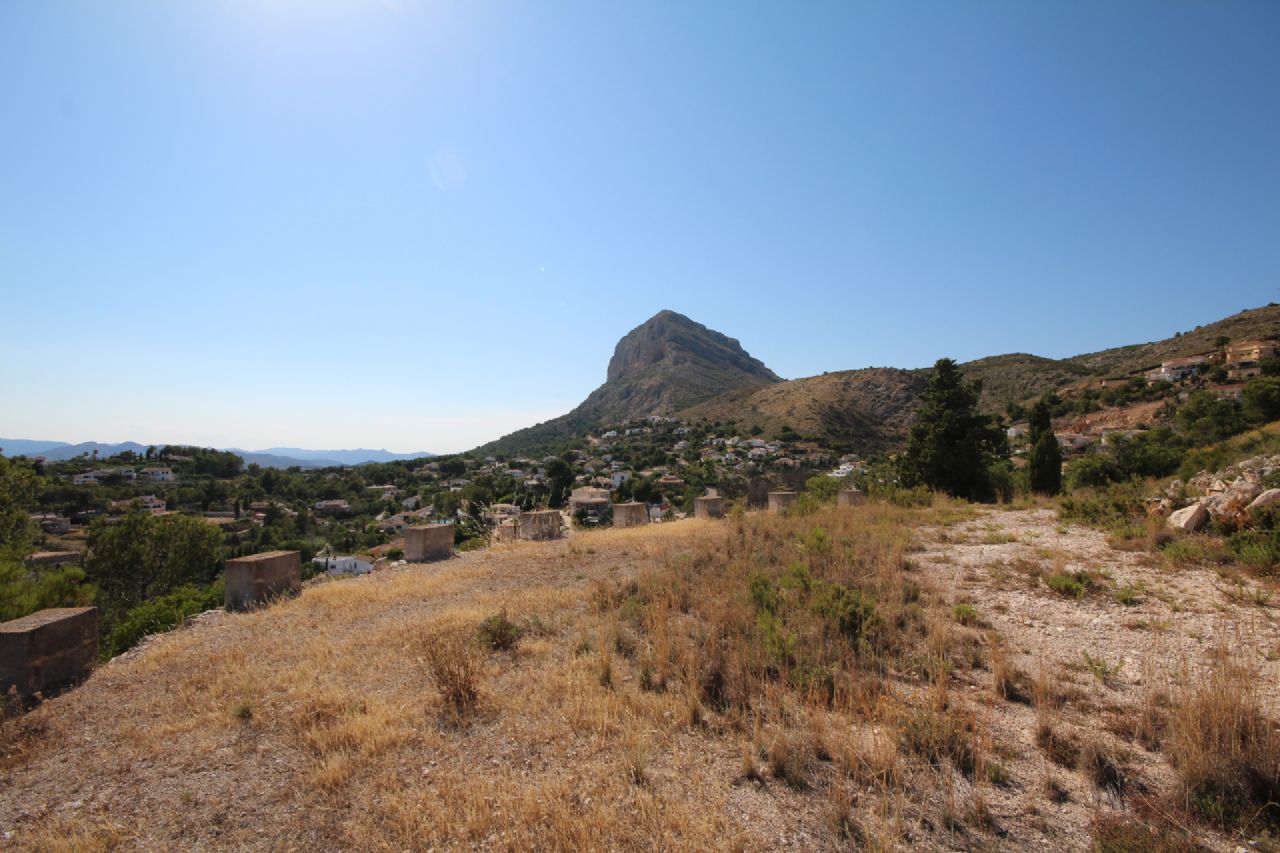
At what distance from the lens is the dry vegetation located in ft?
8.89

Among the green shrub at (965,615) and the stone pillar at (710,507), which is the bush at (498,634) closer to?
the green shrub at (965,615)

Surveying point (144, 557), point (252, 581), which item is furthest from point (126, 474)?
point (252, 581)

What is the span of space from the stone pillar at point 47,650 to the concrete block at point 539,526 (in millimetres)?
7963

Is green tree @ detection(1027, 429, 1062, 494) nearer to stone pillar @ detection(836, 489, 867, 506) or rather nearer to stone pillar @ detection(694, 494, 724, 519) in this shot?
stone pillar @ detection(836, 489, 867, 506)

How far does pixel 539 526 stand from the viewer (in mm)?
12852

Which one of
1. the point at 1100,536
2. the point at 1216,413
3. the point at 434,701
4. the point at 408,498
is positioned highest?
the point at 1216,413

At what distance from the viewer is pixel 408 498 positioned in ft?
203

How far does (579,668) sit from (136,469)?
9250 cm

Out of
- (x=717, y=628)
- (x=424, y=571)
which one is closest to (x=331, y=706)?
(x=717, y=628)

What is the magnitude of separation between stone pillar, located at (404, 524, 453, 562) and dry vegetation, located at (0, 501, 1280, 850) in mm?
3833

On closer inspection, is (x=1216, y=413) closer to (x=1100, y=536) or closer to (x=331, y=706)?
(x=1100, y=536)

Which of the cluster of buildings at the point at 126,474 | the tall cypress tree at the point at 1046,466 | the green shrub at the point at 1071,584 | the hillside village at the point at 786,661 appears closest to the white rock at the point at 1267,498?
the hillside village at the point at 786,661

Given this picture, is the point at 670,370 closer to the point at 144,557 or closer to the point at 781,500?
the point at 144,557

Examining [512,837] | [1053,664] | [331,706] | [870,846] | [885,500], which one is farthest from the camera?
→ [885,500]
